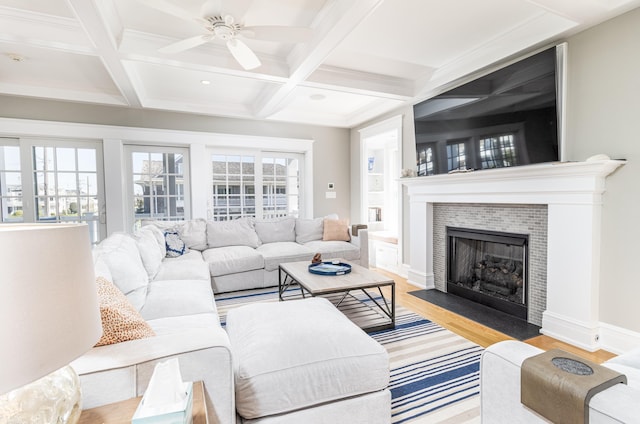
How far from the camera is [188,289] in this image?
7.54 ft

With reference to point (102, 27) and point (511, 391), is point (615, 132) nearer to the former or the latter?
point (511, 391)

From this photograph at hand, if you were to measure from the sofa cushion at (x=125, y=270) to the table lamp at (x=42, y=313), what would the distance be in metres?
1.27

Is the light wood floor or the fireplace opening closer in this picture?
the light wood floor

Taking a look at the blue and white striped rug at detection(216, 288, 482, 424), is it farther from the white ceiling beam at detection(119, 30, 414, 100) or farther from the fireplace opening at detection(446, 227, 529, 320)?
the white ceiling beam at detection(119, 30, 414, 100)

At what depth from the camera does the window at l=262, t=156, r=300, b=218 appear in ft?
17.7

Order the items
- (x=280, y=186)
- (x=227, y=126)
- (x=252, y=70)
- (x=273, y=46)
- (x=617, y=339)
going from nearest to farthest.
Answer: (x=617, y=339) → (x=273, y=46) → (x=252, y=70) → (x=227, y=126) → (x=280, y=186)

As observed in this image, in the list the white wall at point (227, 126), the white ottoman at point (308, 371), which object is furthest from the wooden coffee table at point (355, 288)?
the white wall at point (227, 126)

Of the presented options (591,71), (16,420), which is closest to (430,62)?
(591,71)

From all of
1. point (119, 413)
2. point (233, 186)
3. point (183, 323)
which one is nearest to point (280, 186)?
point (233, 186)

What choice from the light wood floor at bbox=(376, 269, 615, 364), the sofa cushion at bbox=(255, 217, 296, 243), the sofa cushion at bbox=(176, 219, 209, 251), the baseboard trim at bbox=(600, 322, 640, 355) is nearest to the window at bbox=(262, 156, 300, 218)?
the sofa cushion at bbox=(255, 217, 296, 243)

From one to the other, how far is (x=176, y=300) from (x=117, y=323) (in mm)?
923

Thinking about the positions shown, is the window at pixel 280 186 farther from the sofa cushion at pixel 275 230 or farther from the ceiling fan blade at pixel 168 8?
the ceiling fan blade at pixel 168 8

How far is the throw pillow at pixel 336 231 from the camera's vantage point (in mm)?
4496

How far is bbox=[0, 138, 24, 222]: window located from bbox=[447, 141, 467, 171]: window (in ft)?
17.3
